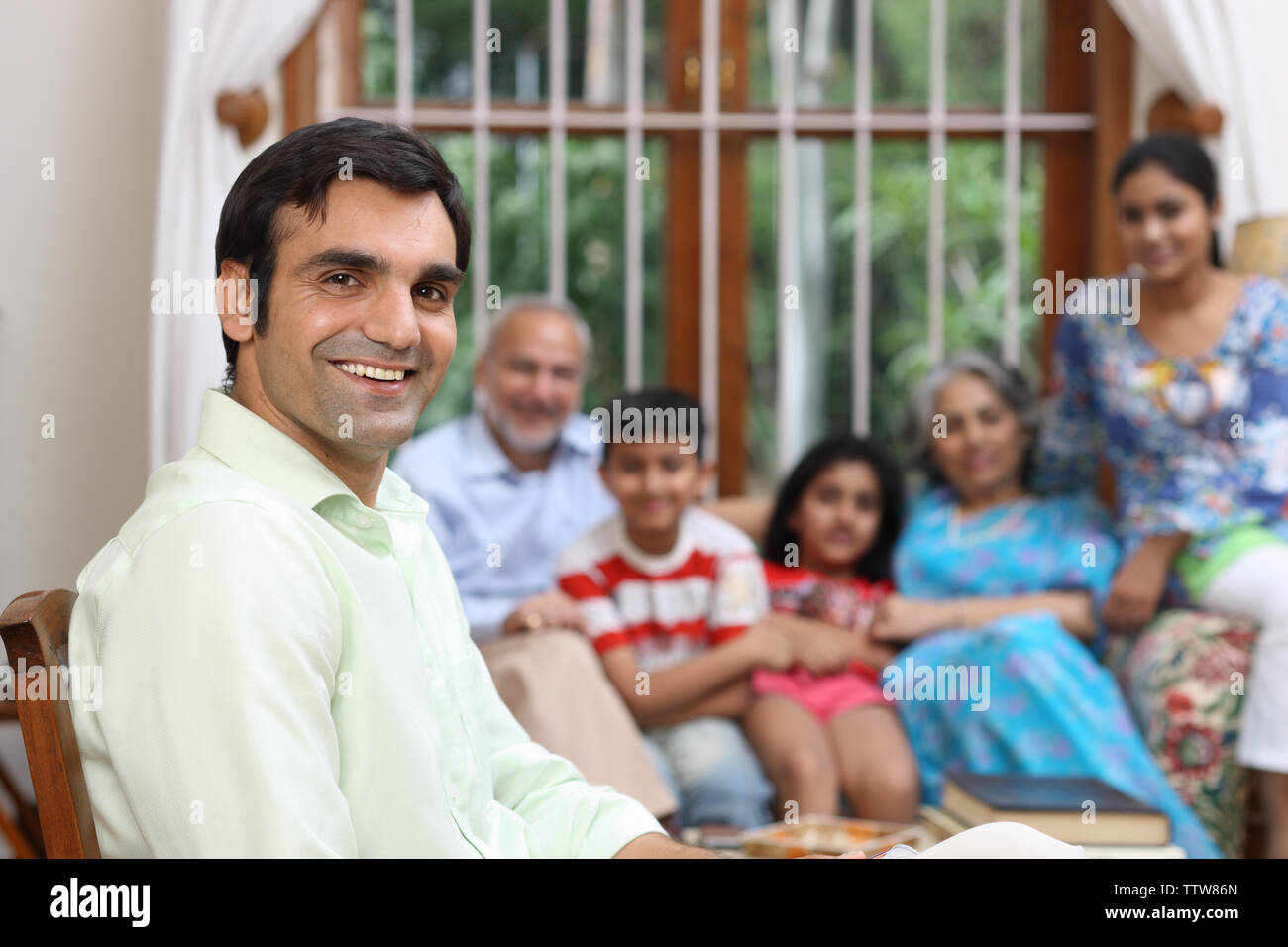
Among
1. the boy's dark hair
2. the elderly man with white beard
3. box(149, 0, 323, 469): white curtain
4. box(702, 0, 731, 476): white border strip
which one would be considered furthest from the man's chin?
box(149, 0, 323, 469): white curtain

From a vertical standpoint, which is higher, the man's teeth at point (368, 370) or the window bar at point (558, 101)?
the window bar at point (558, 101)

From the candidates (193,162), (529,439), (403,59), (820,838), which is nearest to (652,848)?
(820,838)

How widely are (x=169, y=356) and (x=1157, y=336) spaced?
6.18 ft

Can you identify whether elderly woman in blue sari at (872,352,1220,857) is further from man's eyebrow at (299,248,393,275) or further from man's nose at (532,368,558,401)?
man's eyebrow at (299,248,393,275)

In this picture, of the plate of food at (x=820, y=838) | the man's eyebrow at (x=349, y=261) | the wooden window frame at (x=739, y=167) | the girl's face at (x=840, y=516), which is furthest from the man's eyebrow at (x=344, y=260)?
the wooden window frame at (x=739, y=167)

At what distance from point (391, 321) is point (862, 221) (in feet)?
7.28

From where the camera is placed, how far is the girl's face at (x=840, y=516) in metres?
2.39

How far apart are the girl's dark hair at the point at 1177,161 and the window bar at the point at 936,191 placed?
0.64 metres

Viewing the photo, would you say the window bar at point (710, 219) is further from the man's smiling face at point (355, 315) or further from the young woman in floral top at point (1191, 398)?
the man's smiling face at point (355, 315)

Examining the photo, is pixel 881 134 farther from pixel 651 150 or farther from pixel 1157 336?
pixel 1157 336

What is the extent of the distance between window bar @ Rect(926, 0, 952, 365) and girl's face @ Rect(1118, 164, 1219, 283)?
0.65 m

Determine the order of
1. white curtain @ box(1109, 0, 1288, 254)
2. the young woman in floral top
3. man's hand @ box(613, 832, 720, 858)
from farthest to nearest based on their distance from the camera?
white curtain @ box(1109, 0, 1288, 254) → the young woman in floral top → man's hand @ box(613, 832, 720, 858)

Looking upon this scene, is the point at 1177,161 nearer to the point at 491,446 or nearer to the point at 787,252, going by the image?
the point at 787,252

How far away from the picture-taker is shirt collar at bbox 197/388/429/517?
32.7 inches
